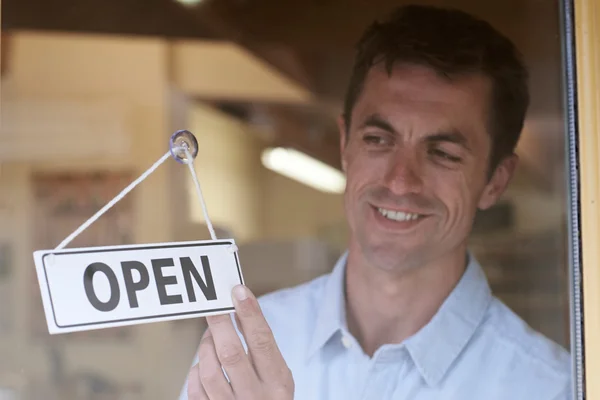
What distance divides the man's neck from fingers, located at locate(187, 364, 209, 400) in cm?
38

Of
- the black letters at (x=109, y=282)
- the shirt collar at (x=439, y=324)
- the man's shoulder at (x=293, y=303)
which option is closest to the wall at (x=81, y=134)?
the man's shoulder at (x=293, y=303)

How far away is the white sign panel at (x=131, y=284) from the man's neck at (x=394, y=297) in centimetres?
48

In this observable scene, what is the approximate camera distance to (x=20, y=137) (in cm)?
261

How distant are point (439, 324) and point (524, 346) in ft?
0.68

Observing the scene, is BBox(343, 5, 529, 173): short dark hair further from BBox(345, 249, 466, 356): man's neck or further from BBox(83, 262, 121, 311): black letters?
BBox(83, 262, 121, 311): black letters

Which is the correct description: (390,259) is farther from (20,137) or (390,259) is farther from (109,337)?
(20,137)

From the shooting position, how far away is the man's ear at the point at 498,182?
1.76m

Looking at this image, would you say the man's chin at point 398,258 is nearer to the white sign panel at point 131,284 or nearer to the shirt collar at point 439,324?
the shirt collar at point 439,324

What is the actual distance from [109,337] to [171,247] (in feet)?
3.43

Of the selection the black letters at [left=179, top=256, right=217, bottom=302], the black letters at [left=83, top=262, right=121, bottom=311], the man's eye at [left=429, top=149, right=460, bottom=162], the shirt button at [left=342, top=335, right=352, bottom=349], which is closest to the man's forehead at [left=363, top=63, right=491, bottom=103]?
the man's eye at [left=429, top=149, right=460, bottom=162]

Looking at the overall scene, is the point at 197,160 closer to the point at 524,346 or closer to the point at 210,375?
the point at 210,375

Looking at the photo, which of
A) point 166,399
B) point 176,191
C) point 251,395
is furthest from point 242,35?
point 251,395

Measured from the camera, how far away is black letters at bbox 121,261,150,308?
122 cm

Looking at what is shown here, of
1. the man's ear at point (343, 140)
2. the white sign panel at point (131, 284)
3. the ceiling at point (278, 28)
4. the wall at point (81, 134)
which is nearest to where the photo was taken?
the white sign panel at point (131, 284)
